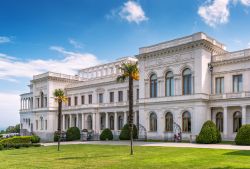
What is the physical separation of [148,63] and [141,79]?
2734 millimetres

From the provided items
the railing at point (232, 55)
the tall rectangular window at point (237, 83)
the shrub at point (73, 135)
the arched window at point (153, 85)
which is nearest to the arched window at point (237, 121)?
the tall rectangular window at point (237, 83)

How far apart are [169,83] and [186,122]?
6.21 meters

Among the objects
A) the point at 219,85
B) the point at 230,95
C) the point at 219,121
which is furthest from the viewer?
the point at 219,85

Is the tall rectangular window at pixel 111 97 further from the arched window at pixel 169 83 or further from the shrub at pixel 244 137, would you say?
the shrub at pixel 244 137

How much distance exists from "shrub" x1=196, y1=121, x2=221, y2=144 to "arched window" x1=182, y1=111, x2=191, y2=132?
4166mm

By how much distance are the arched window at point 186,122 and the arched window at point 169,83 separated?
3665mm

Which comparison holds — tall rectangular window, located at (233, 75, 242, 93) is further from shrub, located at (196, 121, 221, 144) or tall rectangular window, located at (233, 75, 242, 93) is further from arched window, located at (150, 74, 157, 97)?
arched window, located at (150, 74, 157, 97)

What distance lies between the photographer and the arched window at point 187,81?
40.4 metres

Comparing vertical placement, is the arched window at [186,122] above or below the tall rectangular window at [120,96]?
below

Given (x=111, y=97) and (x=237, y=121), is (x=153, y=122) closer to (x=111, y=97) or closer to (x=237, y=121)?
(x=237, y=121)

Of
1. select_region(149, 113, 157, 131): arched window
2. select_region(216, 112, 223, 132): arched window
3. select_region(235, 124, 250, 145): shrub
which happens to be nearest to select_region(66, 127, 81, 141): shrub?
select_region(149, 113, 157, 131): arched window

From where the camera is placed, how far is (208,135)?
3450cm

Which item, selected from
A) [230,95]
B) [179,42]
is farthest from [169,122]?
[179,42]

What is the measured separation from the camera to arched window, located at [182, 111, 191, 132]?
40.0 meters
